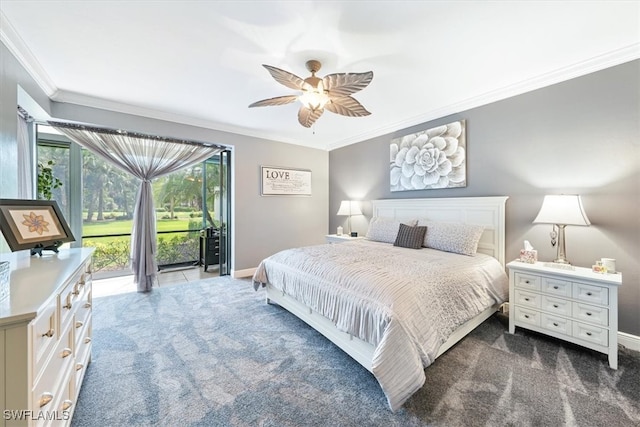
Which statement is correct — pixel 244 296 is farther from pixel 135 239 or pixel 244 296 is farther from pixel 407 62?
pixel 407 62

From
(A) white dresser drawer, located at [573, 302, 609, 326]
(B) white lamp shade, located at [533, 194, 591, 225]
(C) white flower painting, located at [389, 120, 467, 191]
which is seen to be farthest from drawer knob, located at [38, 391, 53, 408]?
(C) white flower painting, located at [389, 120, 467, 191]

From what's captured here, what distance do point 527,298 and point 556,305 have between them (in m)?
0.20

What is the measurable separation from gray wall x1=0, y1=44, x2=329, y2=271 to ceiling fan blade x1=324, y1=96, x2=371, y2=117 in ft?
7.79

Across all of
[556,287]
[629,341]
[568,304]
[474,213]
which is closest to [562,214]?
[556,287]

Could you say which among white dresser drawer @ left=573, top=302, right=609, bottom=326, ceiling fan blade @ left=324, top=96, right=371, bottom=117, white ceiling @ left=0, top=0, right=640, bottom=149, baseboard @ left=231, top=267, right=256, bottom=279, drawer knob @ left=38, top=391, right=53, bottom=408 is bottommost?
baseboard @ left=231, top=267, right=256, bottom=279

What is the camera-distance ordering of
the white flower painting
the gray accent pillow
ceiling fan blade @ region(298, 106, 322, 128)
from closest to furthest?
ceiling fan blade @ region(298, 106, 322, 128)
the gray accent pillow
the white flower painting

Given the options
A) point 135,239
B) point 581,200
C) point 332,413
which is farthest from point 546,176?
point 135,239

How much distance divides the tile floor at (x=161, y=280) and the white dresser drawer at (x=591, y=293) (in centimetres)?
480

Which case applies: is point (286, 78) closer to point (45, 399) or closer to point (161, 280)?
point (45, 399)

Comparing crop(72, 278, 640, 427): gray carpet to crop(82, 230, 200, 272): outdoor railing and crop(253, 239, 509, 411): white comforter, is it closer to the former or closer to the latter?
crop(253, 239, 509, 411): white comforter

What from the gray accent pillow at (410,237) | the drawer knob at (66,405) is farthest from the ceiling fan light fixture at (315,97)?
the drawer knob at (66,405)

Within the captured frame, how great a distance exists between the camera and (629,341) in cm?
222

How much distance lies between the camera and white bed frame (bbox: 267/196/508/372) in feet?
6.64

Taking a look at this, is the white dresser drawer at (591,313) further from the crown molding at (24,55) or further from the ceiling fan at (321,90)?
the crown molding at (24,55)
